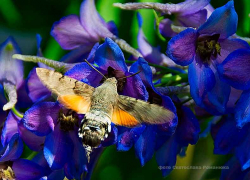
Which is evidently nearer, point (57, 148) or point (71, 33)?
point (57, 148)

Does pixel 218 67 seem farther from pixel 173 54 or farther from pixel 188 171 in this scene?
pixel 188 171

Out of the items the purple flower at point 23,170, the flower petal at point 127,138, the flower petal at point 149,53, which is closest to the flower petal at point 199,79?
the flower petal at point 127,138

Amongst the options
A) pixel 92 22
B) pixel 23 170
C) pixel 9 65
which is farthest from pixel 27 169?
pixel 92 22

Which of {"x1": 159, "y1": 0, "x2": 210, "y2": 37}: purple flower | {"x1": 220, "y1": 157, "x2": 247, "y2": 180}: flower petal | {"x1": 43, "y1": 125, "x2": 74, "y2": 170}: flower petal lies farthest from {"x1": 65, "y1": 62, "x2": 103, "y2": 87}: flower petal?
{"x1": 220, "y1": 157, "x2": 247, "y2": 180}: flower petal

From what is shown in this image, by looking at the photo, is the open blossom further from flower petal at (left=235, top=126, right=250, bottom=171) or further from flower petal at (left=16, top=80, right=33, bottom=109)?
flower petal at (left=235, top=126, right=250, bottom=171)

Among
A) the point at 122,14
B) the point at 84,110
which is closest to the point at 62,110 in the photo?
the point at 84,110

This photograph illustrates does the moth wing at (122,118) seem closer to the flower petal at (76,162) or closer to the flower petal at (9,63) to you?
the flower petal at (76,162)

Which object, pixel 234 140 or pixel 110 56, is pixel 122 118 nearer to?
pixel 110 56
